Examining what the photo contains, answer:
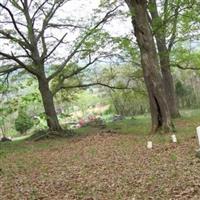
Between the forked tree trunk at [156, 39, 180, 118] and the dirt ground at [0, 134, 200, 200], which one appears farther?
the forked tree trunk at [156, 39, 180, 118]

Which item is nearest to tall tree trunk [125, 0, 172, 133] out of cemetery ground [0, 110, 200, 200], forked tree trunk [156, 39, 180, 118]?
cemetery ground [0, 110, 200, 200]

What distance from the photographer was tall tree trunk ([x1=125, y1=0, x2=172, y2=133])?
1661 centimetres

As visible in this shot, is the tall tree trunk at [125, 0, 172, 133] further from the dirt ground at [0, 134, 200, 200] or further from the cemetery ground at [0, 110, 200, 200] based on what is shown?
the dirt ground at [0, 134, 200, 200]

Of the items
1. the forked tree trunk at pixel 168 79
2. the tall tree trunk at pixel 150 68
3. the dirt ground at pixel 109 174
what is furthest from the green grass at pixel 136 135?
the forked tree trunk at pixel 168 79

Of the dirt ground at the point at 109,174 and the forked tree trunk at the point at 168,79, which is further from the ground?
the forked tree trunk at the point at 168,79

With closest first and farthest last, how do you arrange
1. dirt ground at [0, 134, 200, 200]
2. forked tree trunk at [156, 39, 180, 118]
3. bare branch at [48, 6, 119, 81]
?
dirt ground at [0, 134, 200, 200], bare branch at [48, 6, 119, 81], forked tree trunk at [156, 39, 180, 118]

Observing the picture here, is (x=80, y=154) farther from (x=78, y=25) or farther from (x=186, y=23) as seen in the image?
(x=186, y=23)

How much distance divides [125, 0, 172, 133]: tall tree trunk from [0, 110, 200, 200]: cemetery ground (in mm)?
2057

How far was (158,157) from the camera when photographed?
10938mm

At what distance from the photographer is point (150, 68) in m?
16.7

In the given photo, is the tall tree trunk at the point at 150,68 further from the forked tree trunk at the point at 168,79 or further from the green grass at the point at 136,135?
the forked tree trunk at the point at 168,79

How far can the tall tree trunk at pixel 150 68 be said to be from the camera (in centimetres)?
1661

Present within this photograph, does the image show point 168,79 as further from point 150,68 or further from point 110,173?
point 110,173

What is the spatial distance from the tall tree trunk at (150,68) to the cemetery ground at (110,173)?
6.75 ft
